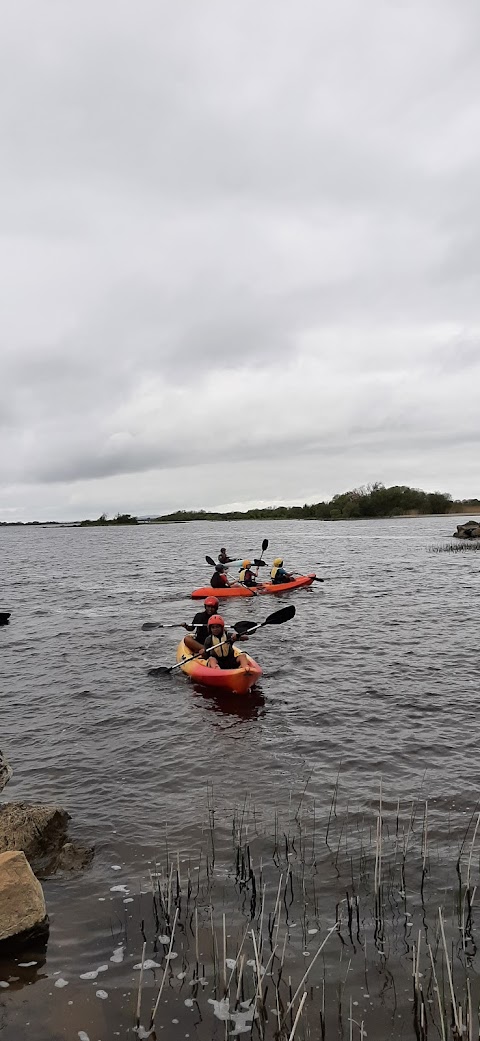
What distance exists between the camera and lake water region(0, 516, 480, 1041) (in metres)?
4.71

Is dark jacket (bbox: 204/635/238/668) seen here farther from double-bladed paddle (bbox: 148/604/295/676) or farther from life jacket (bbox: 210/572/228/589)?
life jacket (bbox: 210/572/228/589)

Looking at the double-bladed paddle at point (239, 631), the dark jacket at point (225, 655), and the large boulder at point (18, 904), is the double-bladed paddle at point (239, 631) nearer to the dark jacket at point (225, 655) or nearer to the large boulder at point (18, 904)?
the dark jacket at point (225, 655)

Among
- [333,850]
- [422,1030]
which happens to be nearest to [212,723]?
[333,850]

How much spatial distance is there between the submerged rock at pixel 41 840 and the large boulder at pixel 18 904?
3.56 feet

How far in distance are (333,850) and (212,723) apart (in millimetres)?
4855

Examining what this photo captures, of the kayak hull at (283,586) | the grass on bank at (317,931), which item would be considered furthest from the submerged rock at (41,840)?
the kayak hull at (283,586)

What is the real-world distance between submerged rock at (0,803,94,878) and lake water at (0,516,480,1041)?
247 millimetres

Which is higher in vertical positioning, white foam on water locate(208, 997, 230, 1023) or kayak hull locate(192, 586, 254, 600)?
kayak hull locate(192, 586, 254, 600)

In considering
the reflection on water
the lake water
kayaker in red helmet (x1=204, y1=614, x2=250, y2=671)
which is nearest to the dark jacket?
kayaker in red helmet (x1=204, y1=614, x2=250, y2=671)

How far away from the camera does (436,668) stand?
14.2 m

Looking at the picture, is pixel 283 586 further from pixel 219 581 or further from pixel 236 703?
pixel 236 703

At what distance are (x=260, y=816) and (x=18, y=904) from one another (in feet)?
9.78

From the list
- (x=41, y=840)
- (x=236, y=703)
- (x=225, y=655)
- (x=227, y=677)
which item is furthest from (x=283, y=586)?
(x=41, y=840)

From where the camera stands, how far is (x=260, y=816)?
7531 millimetres
